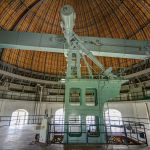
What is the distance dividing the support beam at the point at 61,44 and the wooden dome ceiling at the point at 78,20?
24.6ft

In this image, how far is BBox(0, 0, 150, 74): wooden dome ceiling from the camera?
1695cm

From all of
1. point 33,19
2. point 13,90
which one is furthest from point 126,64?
point 13,90

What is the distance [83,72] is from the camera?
27719 millimetres

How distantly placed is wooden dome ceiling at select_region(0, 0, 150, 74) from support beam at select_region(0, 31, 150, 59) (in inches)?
295

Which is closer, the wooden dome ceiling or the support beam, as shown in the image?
the support beam

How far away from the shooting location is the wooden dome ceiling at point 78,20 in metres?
17.0

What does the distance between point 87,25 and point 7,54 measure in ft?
47.4

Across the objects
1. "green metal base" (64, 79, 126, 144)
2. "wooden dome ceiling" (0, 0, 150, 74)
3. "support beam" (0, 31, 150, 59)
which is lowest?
"green metal base" (64, 79, 126, 144)

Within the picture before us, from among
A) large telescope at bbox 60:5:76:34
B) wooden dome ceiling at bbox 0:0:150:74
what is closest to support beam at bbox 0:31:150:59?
large telescope at bbox 60:5:76:34

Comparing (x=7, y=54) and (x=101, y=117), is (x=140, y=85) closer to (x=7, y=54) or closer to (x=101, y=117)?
(x=101, y=117)

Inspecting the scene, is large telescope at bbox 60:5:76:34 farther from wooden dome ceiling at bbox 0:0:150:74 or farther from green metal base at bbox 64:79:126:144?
wooden dome ceiling at bbox 0:0:150:74

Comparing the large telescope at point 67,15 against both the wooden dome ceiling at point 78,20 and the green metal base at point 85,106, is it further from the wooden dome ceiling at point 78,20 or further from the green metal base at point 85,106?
the wooden dome ceiling at point 78,20

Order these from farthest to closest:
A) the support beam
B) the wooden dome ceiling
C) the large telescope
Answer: the wooden dome ceiling, the support beam, the large telescope

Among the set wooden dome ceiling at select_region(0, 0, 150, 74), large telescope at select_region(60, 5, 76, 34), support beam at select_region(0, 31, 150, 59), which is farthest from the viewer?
wooden dome ceiling at select_region(0, 0, 150, 74)
